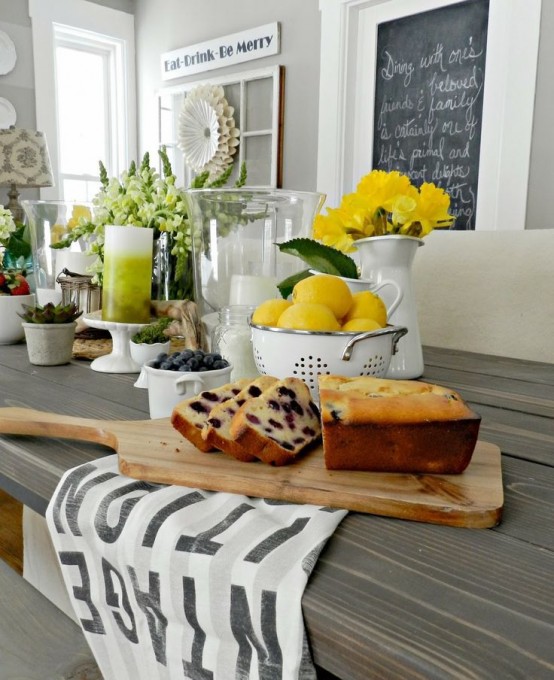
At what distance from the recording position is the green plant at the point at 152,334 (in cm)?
102

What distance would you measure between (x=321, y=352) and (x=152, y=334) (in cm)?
39

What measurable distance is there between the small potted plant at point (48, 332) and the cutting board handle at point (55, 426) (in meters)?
0.39

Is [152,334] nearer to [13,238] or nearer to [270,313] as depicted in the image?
[270,313]

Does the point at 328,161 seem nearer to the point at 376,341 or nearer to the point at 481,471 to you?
the point at 376,341

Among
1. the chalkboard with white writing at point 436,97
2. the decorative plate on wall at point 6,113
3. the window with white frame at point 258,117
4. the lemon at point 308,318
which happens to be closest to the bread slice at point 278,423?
the lemon at point 308,318

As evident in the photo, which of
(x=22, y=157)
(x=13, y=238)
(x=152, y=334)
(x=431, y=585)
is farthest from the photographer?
(x=22, y=157)

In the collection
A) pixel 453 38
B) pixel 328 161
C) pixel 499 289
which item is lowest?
pixel 499 289

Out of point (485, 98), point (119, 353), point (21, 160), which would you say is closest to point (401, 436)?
point (119, 353)

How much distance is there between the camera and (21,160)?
10.3 feet

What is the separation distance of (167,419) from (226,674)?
0.31 metres

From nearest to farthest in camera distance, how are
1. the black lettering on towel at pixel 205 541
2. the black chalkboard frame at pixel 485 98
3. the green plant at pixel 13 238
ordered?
the black lettering on towel at pixel 205 541, the green plant at pixel 13 238, the black chalkboard frame at pixel 485 98

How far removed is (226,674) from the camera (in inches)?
17.0

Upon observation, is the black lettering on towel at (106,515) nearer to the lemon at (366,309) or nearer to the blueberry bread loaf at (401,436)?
the blueberry bread loaf at (401,436)

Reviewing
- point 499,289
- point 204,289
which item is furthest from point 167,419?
point 499,289
